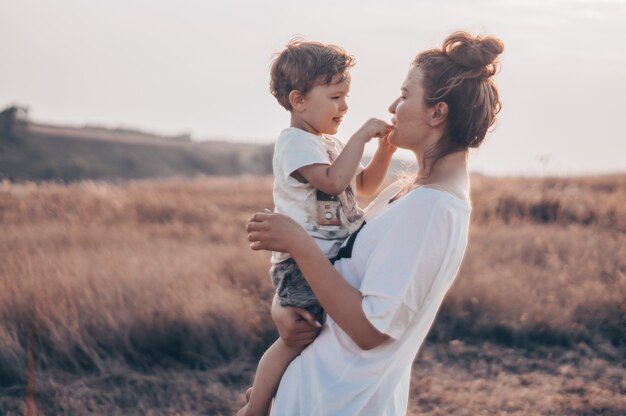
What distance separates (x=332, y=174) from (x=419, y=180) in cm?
45

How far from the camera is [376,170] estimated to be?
3.08 m

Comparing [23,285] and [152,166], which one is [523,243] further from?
[152,166]

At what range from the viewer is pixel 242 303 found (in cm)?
644

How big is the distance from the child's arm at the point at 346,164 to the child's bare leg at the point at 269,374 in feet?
1.78

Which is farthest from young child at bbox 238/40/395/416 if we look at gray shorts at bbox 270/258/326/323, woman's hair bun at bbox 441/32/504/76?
woman's hair bun at bbox 441/32/504/76

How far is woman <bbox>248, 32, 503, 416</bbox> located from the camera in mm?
2178

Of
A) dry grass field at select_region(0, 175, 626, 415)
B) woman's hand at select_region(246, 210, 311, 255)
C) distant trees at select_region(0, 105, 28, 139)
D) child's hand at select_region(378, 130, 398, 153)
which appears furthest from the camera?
distant trees at select_region(0, 105, 28, 139)

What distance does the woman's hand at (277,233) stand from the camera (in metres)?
2.28

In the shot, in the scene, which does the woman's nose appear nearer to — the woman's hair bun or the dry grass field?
the woman's hair bun

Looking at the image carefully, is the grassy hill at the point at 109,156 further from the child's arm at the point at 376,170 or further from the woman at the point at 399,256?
the woman at the point at 399,256

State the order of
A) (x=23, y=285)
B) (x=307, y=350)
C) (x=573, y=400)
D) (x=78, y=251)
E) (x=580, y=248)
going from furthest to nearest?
1. (x=580, y=248)
2. (x=78, y=251)
3. (x=23, y=285)
4. (x=573, y=400)
5. (x=307, y=350)

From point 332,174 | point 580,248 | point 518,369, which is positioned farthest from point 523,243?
point 332,174

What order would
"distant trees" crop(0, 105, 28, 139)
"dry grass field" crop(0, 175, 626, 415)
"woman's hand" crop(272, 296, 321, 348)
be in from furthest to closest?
1. "distant trees" crop(0, 105, 28, 139)
2. "dry grass field" crop(0, 175, 626, 415)
3. "woman's hand" crop(272, 296, 321, 348)

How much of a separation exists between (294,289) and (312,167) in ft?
1.42
